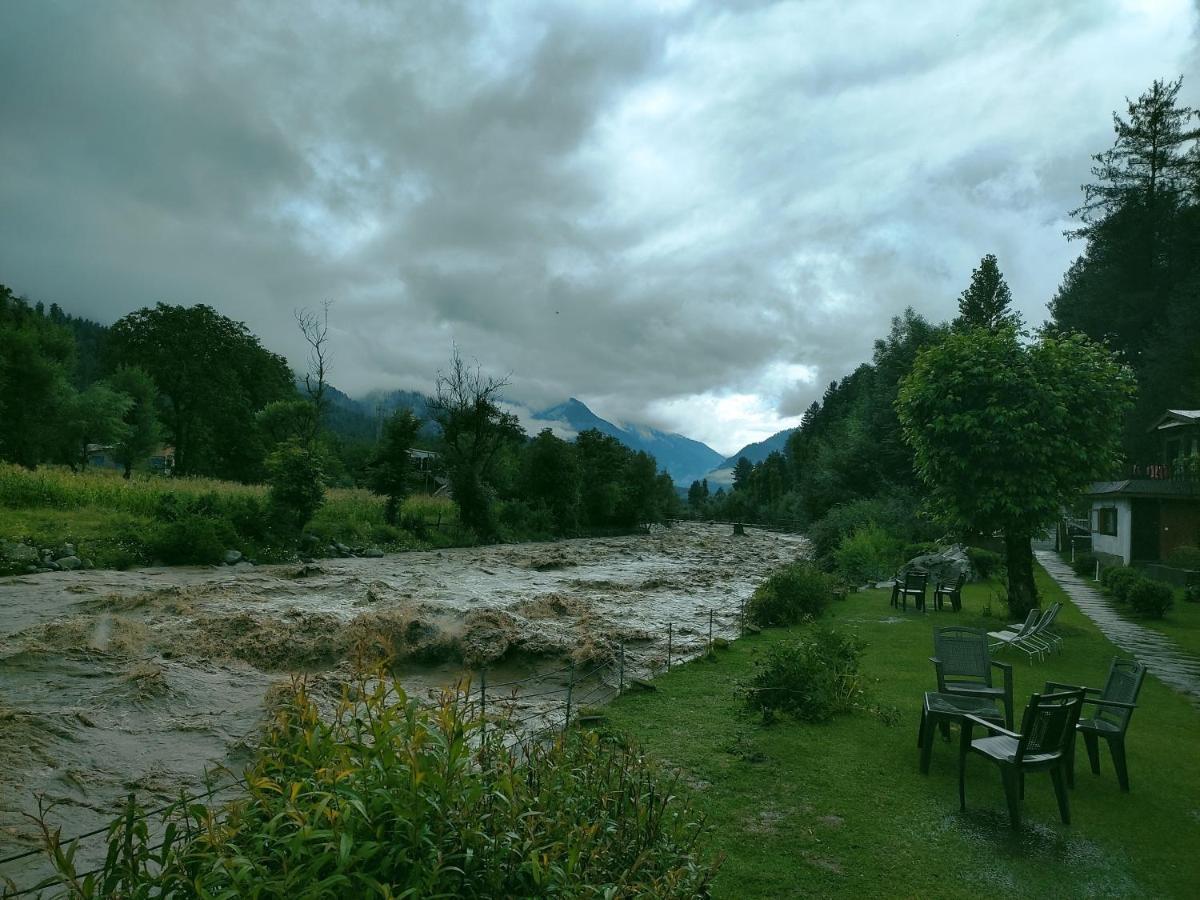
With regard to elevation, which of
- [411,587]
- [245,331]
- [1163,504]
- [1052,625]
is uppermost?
[245,331]

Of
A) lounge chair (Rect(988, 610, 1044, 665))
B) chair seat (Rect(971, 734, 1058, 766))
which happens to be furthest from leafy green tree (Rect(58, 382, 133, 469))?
chair seat (Rect(971, 734, 1058, 766))

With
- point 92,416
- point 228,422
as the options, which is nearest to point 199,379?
point 228,422

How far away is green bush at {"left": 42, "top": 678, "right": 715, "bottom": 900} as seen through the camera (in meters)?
2.79

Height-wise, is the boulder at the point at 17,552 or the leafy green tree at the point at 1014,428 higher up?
the leafy green tree at the point at 1014,428

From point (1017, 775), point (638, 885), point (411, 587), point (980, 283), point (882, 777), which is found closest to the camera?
point (638, 885)

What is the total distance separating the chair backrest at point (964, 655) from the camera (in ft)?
27.3

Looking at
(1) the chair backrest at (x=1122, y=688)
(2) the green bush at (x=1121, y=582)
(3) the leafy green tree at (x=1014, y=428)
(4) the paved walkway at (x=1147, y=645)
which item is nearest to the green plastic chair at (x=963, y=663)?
(1) the chair backrest at (x=1122, y=688)

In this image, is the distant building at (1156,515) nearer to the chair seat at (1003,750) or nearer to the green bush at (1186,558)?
the green bush at (1186,558)

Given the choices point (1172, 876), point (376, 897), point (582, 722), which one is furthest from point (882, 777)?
point (376, 897)

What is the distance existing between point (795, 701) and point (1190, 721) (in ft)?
16.7

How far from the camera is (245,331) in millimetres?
60750

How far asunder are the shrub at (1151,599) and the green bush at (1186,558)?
7.49 meters

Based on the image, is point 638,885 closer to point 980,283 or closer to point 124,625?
point 124,625

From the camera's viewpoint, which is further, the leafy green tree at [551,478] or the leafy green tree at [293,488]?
the leafy green tree at [551,478]
